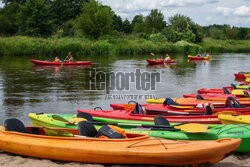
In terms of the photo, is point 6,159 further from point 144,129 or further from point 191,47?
point 191,47

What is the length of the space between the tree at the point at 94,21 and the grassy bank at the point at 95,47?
406cm

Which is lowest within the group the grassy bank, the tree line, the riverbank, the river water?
the riverbank

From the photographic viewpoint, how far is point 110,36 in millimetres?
44500

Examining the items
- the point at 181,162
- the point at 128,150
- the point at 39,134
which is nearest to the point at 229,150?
the point at 181,162

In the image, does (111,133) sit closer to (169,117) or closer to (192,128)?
(192,128)

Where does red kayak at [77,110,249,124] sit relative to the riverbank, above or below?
above

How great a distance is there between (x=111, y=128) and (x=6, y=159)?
205 cm

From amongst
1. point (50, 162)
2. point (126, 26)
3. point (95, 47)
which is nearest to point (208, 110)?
point (50, 162)

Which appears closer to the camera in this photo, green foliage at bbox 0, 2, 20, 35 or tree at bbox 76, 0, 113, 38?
tree at bbox 76, 0, 113, 38

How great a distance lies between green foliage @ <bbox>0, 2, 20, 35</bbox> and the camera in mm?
47091

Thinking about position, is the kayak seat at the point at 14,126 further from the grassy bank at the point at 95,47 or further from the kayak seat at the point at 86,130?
the grassy bank at the point at 95,47

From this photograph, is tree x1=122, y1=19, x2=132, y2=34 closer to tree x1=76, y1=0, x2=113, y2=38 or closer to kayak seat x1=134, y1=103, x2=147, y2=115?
tree x1=76, y1=0, x2=113, y2=38

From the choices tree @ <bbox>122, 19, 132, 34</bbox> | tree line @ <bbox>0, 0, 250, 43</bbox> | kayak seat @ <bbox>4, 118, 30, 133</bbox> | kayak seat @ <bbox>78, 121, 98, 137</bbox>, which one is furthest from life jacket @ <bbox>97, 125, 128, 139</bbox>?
tree @ <bbox>122, 19, 132, 34</bbox>

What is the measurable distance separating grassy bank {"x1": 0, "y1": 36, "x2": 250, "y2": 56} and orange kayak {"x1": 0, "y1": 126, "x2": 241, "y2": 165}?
83.6 feet
